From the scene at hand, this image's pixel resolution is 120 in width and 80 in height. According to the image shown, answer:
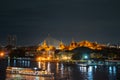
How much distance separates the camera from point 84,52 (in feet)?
259

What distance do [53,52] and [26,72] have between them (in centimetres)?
4963

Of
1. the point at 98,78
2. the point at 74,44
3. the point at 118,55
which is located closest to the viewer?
the point at 98,78

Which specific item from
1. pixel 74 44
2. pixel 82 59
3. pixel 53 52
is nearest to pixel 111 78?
pixel 82 59

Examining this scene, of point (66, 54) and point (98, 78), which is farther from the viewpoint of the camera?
point (66, 54)

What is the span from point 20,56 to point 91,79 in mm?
55870

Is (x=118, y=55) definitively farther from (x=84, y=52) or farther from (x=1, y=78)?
(x=1, y=78)

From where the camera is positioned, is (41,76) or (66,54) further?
(66,54)

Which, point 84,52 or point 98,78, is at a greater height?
point 84,52

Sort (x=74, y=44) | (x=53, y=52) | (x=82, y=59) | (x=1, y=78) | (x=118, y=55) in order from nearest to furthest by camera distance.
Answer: (x=1, y=78) < (x=82, y=59) < (x=118, y=55) < (x=53, y=52) < (x=74, y=44)

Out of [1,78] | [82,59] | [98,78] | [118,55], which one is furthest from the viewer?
[118,55]

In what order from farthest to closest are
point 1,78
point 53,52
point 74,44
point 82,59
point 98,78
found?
point 74,44
point 53,52
point 82,59
point 98,78
point 1,78

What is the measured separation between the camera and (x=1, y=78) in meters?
36.2

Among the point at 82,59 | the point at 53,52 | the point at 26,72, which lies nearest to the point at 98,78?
the point at 26,72

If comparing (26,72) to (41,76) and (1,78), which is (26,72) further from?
(1,78)
